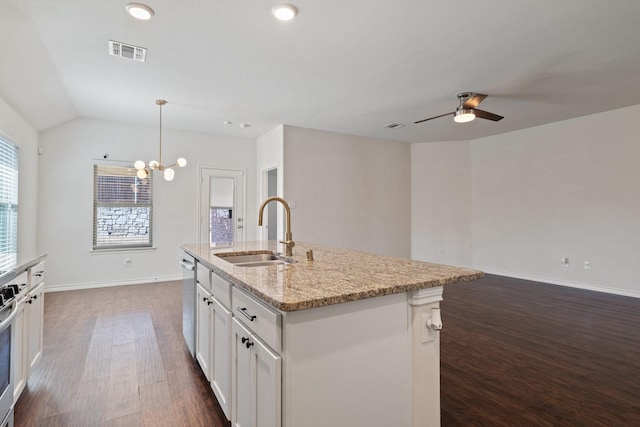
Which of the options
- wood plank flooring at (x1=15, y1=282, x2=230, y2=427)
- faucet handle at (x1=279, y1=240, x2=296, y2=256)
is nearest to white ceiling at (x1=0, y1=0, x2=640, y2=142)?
faucet handle at (x1=279, y1=240, x2=296, y2=256)

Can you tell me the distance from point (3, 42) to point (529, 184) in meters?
6.99

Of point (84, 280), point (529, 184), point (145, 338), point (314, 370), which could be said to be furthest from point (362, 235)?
point (314, 370)

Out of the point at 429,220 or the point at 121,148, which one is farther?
the point at 429,220

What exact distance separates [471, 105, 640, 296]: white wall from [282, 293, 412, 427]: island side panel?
5.09 meters

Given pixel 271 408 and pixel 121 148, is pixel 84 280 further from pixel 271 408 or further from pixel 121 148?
pixel 271 408

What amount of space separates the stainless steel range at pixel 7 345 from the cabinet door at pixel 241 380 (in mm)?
997

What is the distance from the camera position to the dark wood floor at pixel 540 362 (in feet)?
6.32

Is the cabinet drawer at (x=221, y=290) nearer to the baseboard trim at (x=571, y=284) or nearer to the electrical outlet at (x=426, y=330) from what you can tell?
the electrical outlet at (x=426, y=330)

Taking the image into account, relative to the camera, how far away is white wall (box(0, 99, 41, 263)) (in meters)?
3.79

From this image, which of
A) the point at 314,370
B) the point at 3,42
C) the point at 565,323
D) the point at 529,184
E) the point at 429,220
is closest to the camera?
the point at 314,370

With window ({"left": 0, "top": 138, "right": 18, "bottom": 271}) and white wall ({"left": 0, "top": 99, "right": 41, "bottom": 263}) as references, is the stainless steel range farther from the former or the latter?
white wall ({"left": 0, "top": 99, "right": 41, "bottom": 263})

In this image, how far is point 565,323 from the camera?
3.44m

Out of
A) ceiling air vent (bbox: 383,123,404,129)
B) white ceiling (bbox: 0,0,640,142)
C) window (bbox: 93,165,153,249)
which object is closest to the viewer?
white ceiling (bbox: 0,0,640,142)

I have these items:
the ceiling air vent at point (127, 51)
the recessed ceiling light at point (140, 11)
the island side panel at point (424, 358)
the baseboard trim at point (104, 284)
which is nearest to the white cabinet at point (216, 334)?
the island side panel at point (424, 358)
